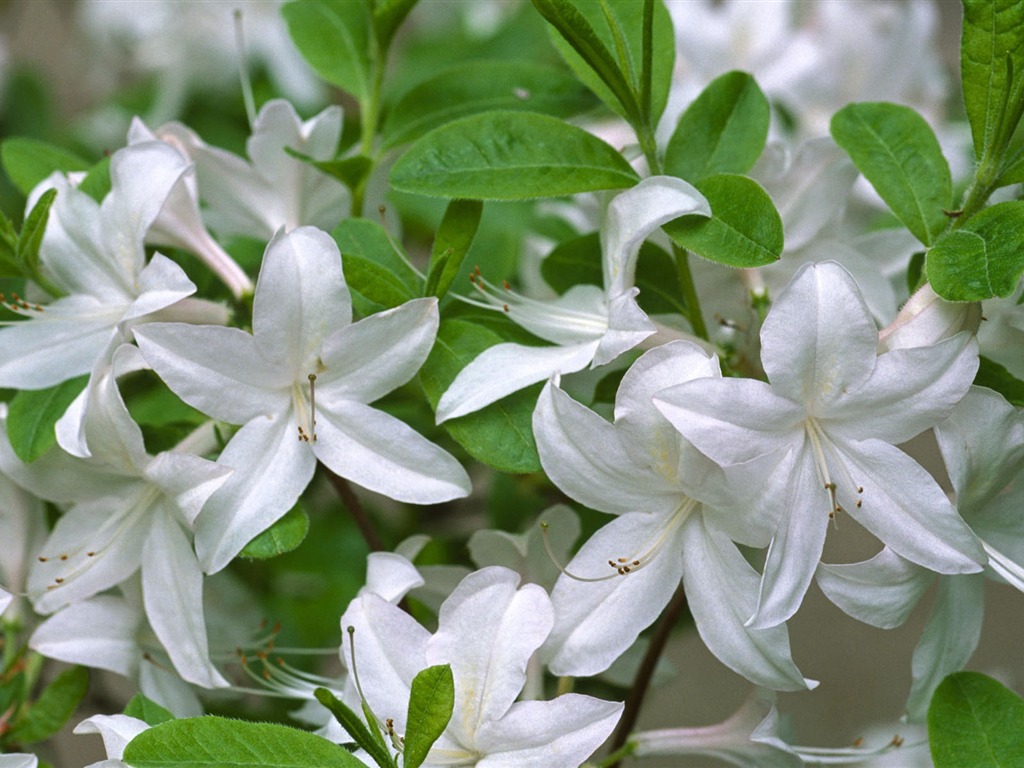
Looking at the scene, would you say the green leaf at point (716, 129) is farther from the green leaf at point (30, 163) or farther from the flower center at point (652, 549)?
the green leaf at point (30, 163)

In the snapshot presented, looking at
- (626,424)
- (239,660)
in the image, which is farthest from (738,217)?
(239,660)

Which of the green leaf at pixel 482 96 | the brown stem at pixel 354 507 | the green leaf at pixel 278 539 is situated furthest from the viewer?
the green leaf at pixel 482 96

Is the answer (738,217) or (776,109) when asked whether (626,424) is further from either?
(776,109)

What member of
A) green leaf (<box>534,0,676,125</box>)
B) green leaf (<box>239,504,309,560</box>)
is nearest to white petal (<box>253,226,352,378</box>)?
green leaf (<box>239,504,309,560</box>)

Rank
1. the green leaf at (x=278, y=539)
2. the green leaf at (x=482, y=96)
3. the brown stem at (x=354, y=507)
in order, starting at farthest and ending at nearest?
the green leaf at (x=482, y=96) → the brown stem at (x=354, y=507) → the green leaf at (x=278, y=539)

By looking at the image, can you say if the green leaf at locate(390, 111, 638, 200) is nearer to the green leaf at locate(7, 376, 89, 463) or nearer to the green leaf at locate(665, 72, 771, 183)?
the green leaf at locate(665, 72, 771, 183)

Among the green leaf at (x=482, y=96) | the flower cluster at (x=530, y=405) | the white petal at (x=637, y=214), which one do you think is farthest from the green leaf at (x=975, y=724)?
the green leaf at (x=482, y=96)

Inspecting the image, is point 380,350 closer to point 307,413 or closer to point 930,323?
point 307,413
